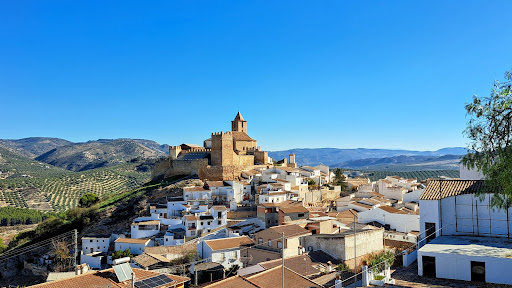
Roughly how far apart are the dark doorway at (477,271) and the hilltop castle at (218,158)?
29.3 metres

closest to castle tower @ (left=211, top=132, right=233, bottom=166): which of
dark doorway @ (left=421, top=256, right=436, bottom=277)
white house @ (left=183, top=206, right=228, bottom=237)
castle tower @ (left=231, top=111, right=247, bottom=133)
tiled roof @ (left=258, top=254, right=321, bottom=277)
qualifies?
white house @ (left=183, top=206, right=228, bottom=237)

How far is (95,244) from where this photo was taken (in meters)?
29.9

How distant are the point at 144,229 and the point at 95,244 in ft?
13.5

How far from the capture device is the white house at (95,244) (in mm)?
29656

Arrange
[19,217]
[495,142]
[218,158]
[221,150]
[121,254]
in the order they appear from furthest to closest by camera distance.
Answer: [19,217] < [218,158] < [221,150] < [121,254] < [495,142]

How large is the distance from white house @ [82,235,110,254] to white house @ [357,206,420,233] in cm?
1980

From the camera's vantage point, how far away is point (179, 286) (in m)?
14.6

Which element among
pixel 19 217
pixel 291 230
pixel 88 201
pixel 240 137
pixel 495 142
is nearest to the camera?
pixel 495 142

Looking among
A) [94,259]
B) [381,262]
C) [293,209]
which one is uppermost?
[381,262]

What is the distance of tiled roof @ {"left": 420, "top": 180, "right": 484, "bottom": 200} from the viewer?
13.1 meters

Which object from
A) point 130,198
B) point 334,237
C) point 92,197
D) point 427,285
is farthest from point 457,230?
point 92,197

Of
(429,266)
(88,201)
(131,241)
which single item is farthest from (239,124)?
(429,266)

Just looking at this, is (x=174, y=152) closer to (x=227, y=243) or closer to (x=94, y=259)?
(x=94, y=259)

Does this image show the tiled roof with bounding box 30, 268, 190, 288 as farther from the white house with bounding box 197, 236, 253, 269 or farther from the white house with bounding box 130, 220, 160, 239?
the white house with bounding box 130, 220, 160, 239
